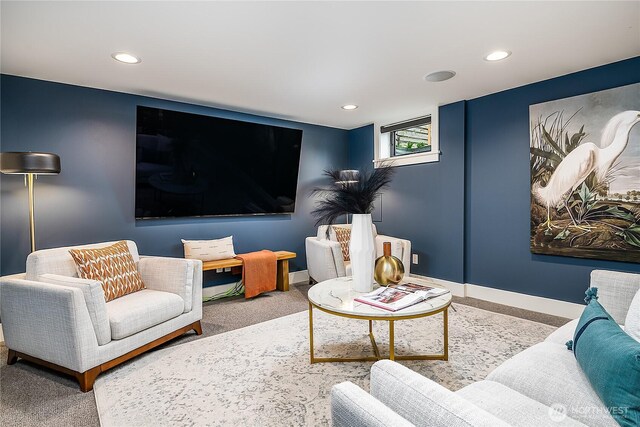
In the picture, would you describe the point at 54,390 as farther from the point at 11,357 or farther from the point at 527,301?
the point at 527,301

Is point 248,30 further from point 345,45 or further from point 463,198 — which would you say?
point 463,198

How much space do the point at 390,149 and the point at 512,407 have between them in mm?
4123

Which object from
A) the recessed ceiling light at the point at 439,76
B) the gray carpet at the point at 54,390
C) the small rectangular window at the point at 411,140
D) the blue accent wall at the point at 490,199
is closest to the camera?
the gray carpet at the point at 54,390

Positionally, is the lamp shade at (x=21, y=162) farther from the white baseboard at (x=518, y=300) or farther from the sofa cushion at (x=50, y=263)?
the white baseboard at (x=518, y=300)

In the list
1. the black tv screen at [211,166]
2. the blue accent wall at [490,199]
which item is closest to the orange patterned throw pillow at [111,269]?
the black tv screen at [211,166]

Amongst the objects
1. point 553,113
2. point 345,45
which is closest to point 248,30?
point 345,45

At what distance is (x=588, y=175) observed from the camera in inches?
118

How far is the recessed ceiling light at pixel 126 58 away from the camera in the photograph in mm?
2561

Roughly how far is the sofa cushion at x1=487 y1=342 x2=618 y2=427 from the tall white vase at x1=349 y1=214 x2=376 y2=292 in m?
1.05

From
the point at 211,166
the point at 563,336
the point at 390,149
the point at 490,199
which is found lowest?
the point at 563,336

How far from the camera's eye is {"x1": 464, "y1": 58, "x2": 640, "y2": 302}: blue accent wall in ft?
10.2

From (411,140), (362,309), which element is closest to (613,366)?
(362,309)

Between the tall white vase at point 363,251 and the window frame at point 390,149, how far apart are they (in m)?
1.87

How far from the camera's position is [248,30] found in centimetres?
224
